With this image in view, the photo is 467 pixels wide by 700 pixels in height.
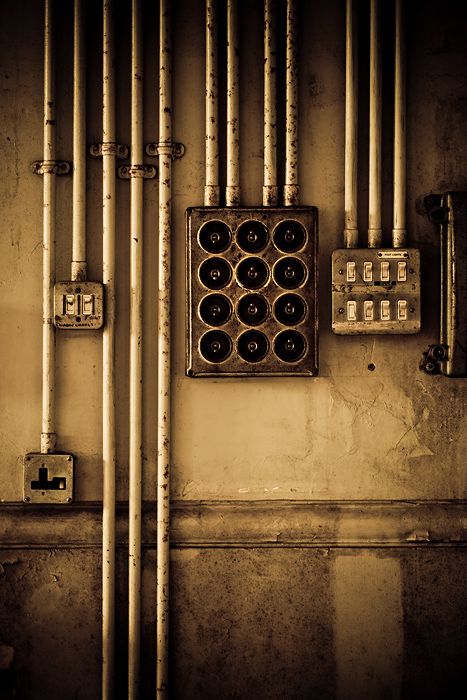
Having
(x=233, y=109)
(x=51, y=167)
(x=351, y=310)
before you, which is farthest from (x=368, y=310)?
(x=51, y=167)

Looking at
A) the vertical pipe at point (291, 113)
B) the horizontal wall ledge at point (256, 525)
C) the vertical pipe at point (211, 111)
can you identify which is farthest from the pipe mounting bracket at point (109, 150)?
the horizontal wall ledge at point (256, 525)

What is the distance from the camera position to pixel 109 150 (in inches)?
76.7

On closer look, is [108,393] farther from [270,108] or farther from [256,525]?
[270,108]

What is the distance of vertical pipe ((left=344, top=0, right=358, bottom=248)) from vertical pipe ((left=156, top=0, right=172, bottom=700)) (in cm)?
61

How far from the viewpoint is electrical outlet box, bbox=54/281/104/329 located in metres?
1.94

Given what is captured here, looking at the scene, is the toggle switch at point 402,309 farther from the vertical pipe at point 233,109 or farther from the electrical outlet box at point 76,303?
the electrical outlet box at point 76,303

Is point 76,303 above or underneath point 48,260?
underneath

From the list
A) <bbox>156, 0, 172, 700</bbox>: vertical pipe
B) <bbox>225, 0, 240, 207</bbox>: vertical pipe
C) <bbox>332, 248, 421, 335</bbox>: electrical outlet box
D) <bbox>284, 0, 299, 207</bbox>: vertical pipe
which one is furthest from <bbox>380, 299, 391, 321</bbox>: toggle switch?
<bbox>156, 0, 172, 700</bbox>: vertical pipe

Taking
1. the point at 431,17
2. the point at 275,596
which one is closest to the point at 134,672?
the point at 275,596

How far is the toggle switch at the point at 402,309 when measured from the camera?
1919mm

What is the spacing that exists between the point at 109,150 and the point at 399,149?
39.5 inches

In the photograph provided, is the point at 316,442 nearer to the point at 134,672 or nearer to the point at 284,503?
the point at 284,503

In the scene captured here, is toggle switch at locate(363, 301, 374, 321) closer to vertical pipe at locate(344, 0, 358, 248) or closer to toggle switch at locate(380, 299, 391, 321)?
toggle switch at locate(380, 299, 391, 321)

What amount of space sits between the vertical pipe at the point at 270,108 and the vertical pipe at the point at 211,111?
169 millimetres
